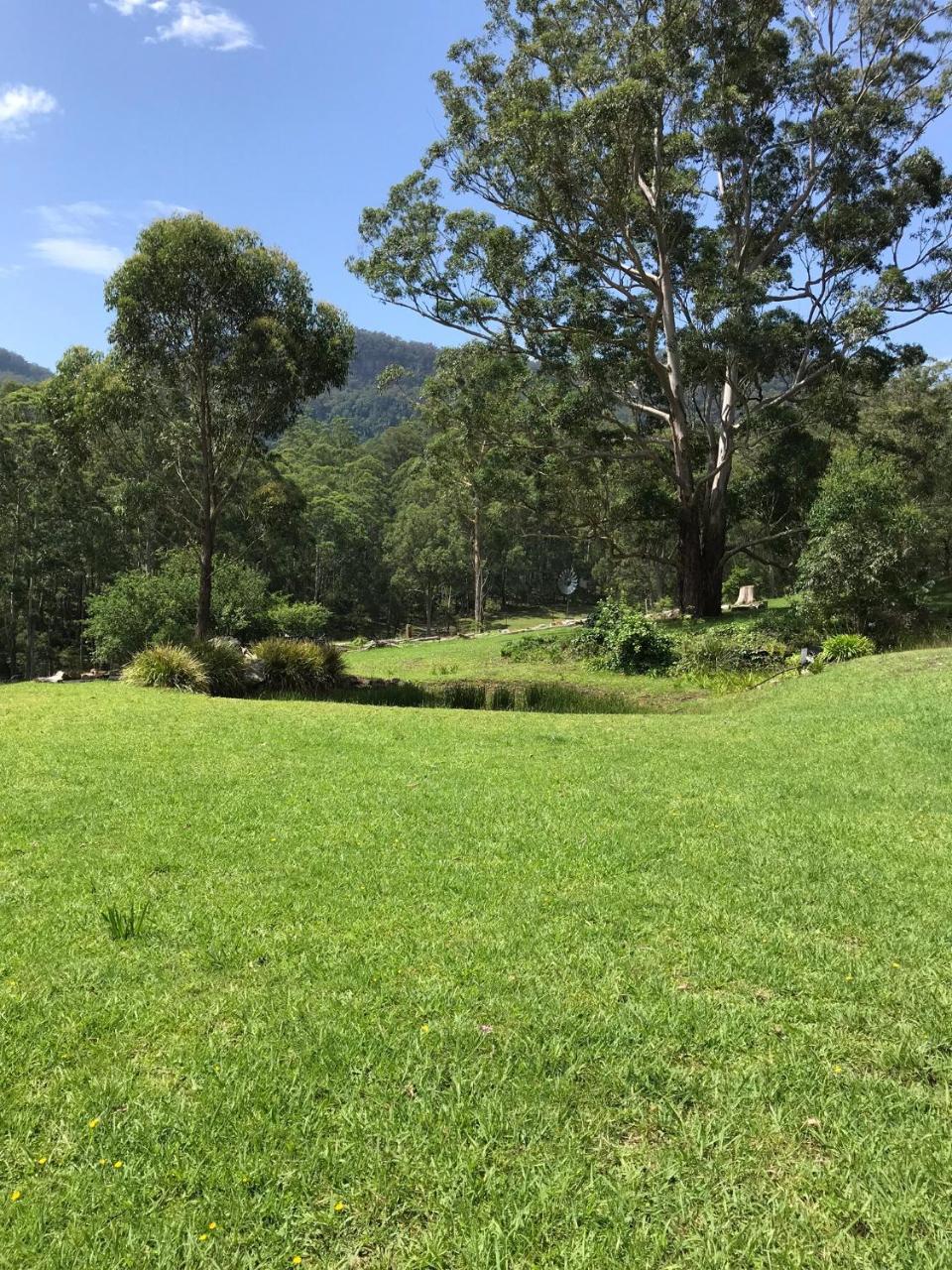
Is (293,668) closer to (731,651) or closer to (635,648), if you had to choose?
Answer: (635,648)

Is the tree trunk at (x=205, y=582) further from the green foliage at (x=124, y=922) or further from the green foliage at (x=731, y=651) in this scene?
the green foliage at (x=124, y=922)

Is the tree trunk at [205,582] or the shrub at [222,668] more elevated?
the tree trunk at [205,582]

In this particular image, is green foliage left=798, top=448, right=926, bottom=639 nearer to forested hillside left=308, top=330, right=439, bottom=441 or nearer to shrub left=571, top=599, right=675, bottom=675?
shrub left=571, top=599, right=675, bottom=675

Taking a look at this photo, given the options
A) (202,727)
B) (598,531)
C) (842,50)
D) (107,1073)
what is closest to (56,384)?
(202,727)

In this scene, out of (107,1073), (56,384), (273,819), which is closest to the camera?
(107,1073)

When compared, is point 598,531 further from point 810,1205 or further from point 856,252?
point 810,1205

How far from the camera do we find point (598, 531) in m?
24.9

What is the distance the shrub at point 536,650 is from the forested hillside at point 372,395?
332ft

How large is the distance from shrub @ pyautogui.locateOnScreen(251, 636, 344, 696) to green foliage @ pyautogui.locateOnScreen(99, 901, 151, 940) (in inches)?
442

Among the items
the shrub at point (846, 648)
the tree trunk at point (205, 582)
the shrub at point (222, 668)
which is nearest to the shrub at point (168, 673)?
the shrub at point (222, 668)

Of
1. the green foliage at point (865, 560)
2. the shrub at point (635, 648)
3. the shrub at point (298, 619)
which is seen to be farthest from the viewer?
the shrub at point (298, 619)

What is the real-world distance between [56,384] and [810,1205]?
2024 centimetres

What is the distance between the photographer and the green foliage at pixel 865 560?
1458 cm

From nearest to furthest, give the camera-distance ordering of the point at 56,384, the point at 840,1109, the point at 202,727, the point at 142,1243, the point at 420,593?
the point at 142,1243
the point at 840,1109
the point at 202,727
the point at 56,384
the point at 420,593
